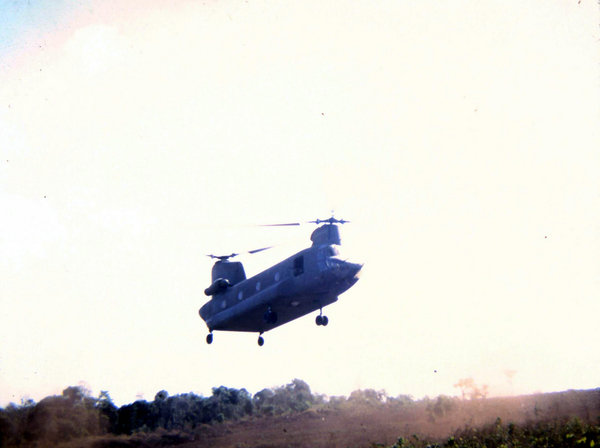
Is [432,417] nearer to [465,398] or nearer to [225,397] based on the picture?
[465,398]

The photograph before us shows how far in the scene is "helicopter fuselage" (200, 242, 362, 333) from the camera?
22703 mm

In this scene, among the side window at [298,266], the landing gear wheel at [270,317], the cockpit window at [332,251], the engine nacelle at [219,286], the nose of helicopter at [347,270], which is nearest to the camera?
the nose of helicopter at [347,270]

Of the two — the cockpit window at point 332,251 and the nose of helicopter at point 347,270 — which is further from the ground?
the cockpit window at point 332,251

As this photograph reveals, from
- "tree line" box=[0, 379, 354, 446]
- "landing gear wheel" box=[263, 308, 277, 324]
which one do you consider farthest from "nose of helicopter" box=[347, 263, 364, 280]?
"tree line" box=[0, 379, 354, 446]

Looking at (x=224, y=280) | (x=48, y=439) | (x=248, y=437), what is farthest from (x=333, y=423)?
(x=48, y=439)

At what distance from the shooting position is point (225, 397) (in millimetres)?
Answer: 52312

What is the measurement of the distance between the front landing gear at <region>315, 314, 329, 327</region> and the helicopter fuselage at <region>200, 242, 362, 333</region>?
1.99 ft

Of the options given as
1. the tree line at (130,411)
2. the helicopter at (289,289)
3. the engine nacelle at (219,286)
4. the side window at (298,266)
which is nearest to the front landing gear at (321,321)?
the helicopter at (289,289)

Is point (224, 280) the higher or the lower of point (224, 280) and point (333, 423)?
the higher

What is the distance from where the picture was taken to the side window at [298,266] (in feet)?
77.4

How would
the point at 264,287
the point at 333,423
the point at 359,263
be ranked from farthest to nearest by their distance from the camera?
the point at 333,423, the point at 264,287, the point at 359,263

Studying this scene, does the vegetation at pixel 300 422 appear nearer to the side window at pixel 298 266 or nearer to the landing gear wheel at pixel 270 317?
the landing gear wheel at pixel 270 317

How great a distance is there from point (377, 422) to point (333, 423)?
456 cm

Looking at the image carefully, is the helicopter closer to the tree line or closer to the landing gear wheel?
the landing gear wheel
